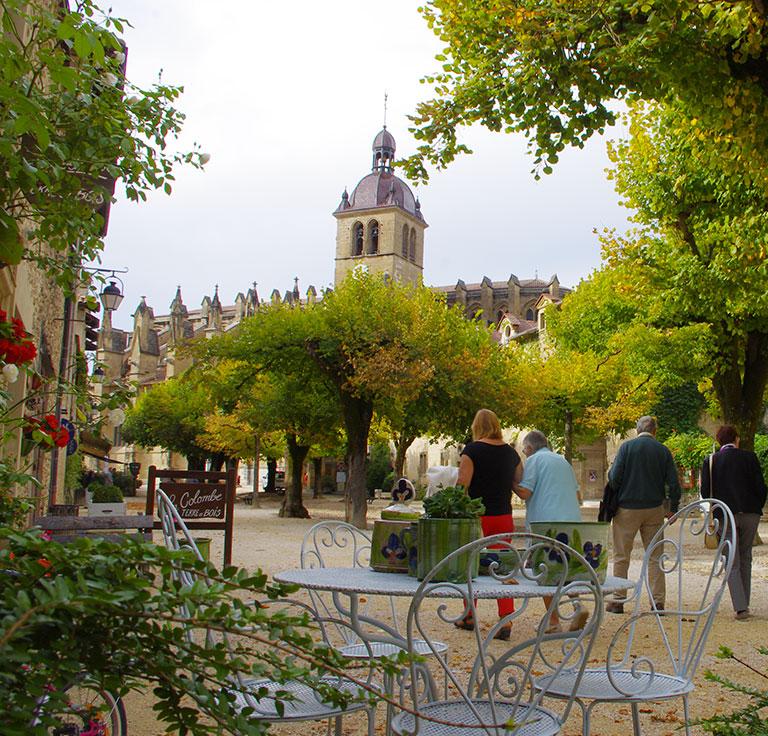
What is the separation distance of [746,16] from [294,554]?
1044 centimetres

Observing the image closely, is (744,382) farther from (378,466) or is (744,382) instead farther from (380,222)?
(380,222)

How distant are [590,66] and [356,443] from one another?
14984mm

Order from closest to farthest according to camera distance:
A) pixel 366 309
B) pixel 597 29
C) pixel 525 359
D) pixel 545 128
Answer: pixel 597 29 → pixel 545 128 → pixel 366 309 → pixel 525 359

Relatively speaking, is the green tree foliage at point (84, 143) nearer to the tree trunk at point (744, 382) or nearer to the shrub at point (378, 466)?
the tree trunk at point (744, 382)

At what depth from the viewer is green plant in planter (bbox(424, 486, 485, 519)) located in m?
3.28

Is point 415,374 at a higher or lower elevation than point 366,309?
lower

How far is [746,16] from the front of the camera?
6.92 metres

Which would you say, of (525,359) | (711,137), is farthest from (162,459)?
(711,137)

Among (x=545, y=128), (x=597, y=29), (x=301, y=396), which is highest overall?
A: (x=597, y=29)

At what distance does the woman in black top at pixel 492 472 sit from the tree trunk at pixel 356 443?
14.7 meters

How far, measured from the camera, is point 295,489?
2689cm

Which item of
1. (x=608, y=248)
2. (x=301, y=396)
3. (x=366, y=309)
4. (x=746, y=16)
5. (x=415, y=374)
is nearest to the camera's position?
(x=746, y=16)

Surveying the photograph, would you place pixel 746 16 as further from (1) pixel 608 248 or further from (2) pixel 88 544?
(1) pixel 608 248

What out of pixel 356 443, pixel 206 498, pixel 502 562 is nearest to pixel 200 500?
pixel 206 498
